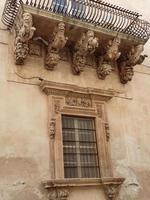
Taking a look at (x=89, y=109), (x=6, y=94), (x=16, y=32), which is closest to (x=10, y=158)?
(x=6, y=94)

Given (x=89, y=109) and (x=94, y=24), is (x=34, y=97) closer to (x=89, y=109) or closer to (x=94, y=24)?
(x=89, y=109)

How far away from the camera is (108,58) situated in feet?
24.2

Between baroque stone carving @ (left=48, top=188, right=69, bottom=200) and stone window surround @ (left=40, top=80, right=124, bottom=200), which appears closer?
baroque stone carving @ (left=48, top=188, right=69, bottom=200)

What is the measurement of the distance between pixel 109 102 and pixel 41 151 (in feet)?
6.83

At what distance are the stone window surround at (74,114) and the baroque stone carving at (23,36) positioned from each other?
0.65 meters

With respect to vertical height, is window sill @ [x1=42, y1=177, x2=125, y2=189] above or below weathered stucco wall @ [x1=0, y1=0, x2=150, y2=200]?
below

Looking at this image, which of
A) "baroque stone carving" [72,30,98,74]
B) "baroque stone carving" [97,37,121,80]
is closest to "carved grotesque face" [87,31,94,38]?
"baroque stone carving" [72,30,98,74]

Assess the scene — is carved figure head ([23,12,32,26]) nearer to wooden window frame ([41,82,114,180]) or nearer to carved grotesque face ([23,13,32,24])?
carved grotesque face ([23,13,32,24])

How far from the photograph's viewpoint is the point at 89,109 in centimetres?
694

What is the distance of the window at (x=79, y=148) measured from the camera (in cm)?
632

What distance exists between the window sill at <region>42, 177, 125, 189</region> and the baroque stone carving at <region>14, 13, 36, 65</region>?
241 cm

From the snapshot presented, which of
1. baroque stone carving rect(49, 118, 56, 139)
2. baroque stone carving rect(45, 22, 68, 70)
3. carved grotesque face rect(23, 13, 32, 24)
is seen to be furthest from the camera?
baroque stone carving rect(45, 22, 68, 70)

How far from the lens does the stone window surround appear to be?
5.93 m

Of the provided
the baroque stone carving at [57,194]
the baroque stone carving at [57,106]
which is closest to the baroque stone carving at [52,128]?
the baroque stone carving at [57,106]
